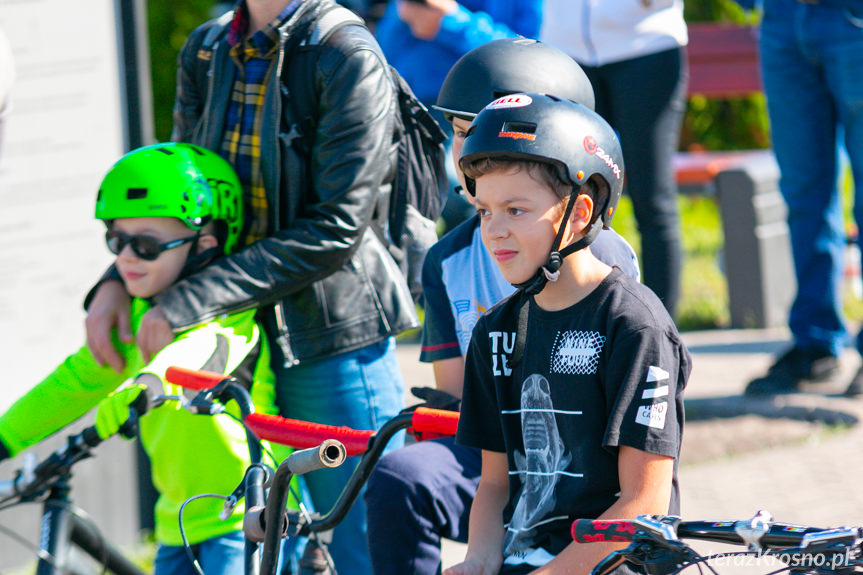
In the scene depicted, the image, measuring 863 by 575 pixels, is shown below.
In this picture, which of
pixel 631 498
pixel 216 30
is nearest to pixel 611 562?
pixel 631 498

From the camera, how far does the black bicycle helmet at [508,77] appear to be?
318cm

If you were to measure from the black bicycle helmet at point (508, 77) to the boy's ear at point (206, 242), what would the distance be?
72 centimetres

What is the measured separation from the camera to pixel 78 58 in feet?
16.0

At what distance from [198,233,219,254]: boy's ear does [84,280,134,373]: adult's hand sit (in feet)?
0.90

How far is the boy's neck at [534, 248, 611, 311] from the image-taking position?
2.53 m

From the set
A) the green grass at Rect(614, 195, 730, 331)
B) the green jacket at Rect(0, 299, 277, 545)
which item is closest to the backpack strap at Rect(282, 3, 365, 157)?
the green jacket at Rect(0, 299, 277, 545)

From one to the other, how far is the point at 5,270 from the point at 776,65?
364 cm

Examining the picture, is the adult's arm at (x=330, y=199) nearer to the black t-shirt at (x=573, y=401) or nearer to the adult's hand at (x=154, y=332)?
the adult's hand at (x=154, y=332)

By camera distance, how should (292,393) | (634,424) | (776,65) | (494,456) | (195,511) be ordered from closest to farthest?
(634,424), (494,456), (195,511), (292,393), (776,65)

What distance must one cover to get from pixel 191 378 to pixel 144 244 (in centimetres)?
65

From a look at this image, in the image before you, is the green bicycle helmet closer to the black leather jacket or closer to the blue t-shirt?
the black leather jacket

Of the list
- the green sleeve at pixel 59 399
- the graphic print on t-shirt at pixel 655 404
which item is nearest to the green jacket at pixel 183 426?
the green sleeve at pixel 59 399

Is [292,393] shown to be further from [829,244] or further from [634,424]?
[829,244]

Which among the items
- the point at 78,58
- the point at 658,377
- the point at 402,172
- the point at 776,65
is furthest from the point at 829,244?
the point at 658,377
